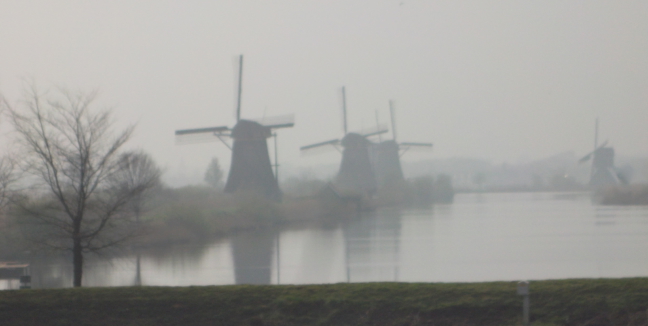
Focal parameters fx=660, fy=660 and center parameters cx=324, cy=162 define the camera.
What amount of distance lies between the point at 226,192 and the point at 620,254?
21955mm

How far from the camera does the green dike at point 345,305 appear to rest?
6.41m

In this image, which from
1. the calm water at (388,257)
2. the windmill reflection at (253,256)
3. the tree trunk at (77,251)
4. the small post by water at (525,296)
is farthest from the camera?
the windmill reflection at (253,256)

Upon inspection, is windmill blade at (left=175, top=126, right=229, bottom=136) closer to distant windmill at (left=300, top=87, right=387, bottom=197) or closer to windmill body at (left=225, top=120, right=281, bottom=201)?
windmill body at (left=225, top=120, right=281, bottom=201)

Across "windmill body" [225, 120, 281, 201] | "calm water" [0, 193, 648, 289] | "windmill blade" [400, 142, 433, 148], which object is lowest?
"calm water" [0, 193, 648, 289]

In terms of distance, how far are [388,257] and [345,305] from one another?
12.7m

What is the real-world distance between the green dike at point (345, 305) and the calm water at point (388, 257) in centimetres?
686

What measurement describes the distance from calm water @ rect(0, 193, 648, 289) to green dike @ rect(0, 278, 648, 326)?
22.5 ft

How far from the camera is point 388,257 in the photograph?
19.4 meters

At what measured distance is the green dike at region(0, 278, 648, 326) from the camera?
6414 mm

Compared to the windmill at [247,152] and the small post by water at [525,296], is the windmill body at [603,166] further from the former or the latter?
the small post by water at [525,296]

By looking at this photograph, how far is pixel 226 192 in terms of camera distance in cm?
3609

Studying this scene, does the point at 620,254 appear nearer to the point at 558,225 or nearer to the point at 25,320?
the point at 558,225

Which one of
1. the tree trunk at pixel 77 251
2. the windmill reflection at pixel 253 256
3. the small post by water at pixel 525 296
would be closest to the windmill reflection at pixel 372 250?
the windmill reflection at pixel 253 256

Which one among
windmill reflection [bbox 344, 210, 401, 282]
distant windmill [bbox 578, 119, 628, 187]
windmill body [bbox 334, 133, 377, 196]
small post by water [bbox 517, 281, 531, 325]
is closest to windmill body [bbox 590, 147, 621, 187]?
distant windmill [bbox 578, 119, 628, 187]
